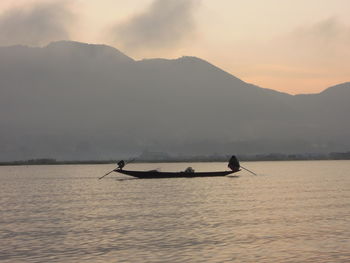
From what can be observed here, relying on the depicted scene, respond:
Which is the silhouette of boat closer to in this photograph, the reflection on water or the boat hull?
the boat hull

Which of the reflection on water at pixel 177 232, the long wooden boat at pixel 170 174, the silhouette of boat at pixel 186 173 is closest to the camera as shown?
the reflection on water at pixel 177 232

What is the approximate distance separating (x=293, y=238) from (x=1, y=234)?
64.9 ft

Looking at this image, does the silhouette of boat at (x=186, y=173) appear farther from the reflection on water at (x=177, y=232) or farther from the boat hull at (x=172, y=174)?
the reflection on water at (x=177, y=232)

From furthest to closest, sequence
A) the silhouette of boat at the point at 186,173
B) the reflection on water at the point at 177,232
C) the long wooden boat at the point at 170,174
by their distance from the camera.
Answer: the silhouette of boat at the point at 186,173
the long wooden boat at the point at 170,174
the reflection on water at the point at 177,232

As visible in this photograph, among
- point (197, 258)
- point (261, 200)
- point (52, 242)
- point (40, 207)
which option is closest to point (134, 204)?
point (40, 207)

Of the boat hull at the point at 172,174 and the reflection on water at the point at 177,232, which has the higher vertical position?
the boat hull at the point at 172,174

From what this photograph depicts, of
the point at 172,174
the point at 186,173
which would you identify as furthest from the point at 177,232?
the point at 186,173

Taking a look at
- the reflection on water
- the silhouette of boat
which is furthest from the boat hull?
the reflection on water

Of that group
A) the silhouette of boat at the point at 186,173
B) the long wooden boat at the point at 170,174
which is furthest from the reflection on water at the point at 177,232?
the silhouette of boat at the point at 186,173

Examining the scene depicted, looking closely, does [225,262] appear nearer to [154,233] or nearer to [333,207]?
[154,233]

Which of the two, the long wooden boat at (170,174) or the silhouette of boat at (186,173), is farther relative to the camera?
the silhouette of boat at (186,173)

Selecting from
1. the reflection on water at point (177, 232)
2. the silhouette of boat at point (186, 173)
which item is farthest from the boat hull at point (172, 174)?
the reflection on water at point (177, 232)

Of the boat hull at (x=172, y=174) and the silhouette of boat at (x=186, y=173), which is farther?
the silhouette of boat at (x=186, y=173)

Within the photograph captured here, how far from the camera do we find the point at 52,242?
33031mm
